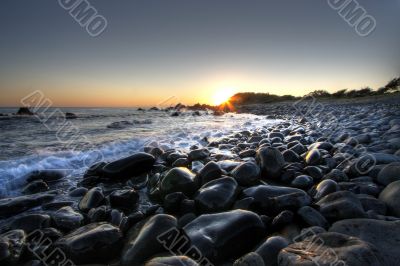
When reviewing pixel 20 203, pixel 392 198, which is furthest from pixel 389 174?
pixel 20 203

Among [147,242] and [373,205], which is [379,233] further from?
[147,242]

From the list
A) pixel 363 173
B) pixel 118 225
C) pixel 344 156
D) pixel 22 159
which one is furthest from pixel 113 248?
pixel 22 159

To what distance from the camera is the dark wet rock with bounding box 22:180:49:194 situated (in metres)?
4.08

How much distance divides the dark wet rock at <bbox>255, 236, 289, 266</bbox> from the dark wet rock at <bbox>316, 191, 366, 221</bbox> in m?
0.74

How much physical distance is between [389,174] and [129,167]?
12.0ft

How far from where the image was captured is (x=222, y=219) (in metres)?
2.44

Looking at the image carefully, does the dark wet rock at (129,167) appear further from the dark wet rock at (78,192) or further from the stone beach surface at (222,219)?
the dark wet rock at (78,192)

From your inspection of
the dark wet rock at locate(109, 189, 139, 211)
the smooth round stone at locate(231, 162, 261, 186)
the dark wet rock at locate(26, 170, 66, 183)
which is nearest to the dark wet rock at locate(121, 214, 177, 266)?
the dark wet rock at locate(109, 189, 139, 211)

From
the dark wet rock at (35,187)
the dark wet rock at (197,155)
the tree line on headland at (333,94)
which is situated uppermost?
the tree line on headland at (333,94)

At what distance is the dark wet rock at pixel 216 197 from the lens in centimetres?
294

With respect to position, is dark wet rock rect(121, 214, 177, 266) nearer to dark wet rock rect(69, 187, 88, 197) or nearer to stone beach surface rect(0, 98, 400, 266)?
stone beach surface rect(0, 98, 400, 266)

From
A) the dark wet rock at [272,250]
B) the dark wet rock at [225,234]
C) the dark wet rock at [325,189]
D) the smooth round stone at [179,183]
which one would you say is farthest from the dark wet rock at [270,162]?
the dark wet rock at [272,250]

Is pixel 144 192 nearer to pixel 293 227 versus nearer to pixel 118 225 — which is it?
pixel 118 225

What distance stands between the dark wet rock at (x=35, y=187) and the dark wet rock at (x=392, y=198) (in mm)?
4330
